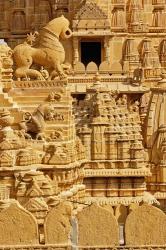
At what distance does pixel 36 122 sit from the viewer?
32656mm

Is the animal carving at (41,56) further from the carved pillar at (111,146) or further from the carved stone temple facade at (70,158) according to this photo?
the carved pillar at (111,146)

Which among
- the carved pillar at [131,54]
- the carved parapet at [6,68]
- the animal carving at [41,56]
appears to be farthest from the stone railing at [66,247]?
the carved pillar at [131,54]

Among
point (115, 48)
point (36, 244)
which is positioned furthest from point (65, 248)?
point (115, 48)

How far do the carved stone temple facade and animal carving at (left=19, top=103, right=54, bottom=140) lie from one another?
27 mm

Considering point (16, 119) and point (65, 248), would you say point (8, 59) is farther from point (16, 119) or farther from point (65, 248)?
point (65, 248)

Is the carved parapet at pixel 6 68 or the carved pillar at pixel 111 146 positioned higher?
the carved parapet at pixel 6 68

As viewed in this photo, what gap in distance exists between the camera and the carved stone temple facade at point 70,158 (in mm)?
22953

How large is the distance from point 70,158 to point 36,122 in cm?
151

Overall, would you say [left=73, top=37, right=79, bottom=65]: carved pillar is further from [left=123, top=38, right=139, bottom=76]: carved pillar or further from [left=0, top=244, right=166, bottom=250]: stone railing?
[left=0, top=244, right=166, bottom=250]: stone railing

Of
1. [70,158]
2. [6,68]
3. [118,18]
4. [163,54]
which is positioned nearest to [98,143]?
[6,68]

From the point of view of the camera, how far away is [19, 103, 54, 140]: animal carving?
32625 mm

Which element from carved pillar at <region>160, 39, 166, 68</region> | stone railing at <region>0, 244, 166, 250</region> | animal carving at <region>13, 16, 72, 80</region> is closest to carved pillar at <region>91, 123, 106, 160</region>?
animal carving at <region>13, 16, 72, 80</region>

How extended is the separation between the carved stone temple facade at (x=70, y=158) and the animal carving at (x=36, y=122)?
0.03 meters

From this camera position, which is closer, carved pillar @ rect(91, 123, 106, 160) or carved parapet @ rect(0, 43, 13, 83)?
carved parapet @ rect(0, 43, 13, 83)
